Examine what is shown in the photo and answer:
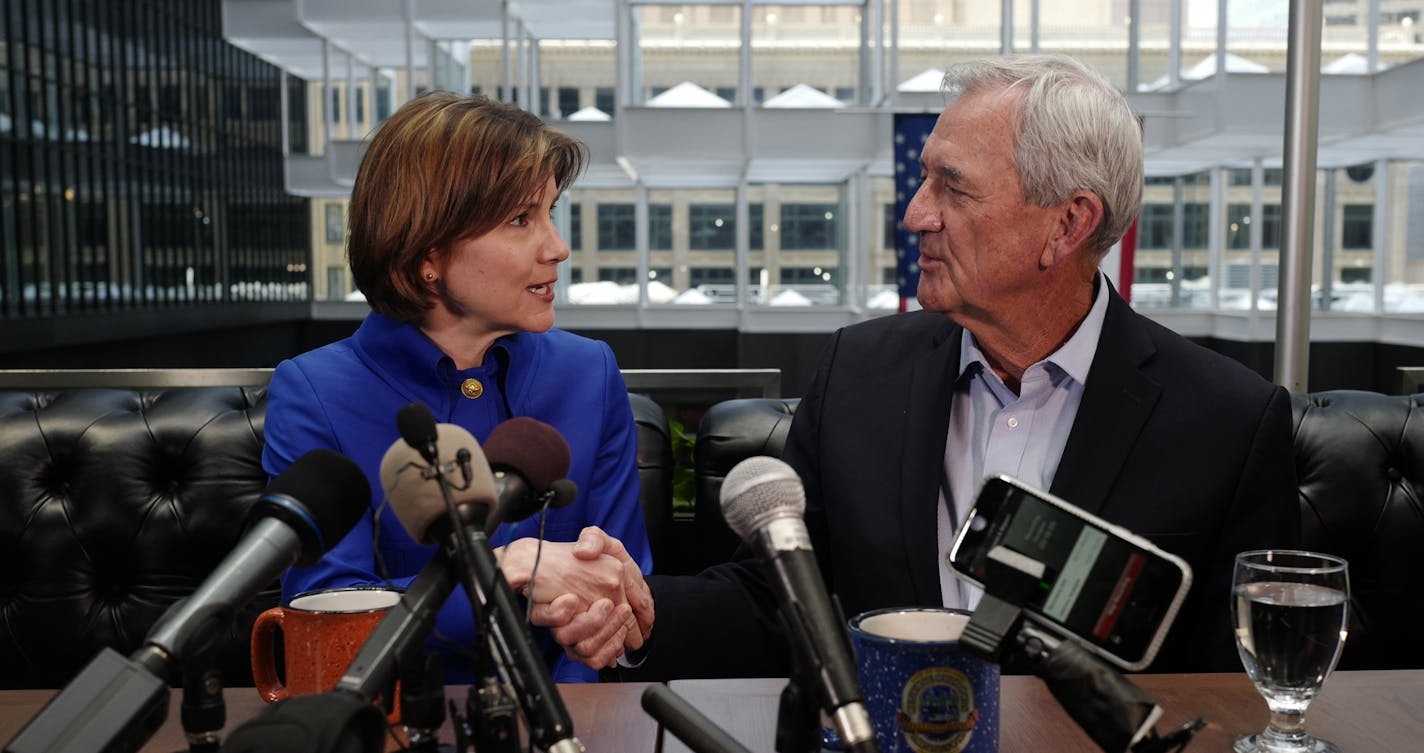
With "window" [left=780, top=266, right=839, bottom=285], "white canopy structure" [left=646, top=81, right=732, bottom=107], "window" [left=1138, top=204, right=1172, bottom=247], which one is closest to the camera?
"white canopy structure" [left=646, top=81, right=732, bottom=107]

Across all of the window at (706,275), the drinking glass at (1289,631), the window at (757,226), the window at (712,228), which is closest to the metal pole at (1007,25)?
the window at (757,226)

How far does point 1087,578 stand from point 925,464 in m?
0.86

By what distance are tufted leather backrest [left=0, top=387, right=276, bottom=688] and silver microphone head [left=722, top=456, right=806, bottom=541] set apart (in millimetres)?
1622

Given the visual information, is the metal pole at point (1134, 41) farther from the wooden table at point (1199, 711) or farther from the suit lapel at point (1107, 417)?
the wooden table at point (1199, 711)

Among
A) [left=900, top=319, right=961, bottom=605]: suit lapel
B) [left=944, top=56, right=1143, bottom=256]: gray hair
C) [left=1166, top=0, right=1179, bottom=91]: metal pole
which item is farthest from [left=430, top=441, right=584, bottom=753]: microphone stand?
[left=1166, top=0, right=1179, bottom=91]: metal pole

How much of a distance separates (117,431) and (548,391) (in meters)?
0.89

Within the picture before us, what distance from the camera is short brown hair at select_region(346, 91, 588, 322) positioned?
1.66 m

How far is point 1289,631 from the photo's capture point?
969 millimetres

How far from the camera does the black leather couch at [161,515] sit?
211 centimetres

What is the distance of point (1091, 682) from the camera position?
697mm

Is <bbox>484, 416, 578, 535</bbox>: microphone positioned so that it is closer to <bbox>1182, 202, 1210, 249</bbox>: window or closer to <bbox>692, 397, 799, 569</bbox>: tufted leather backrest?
<bbox>692, 397, 799, 569</bbox>: tufted leather backrest

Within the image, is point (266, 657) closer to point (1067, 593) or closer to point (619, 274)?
point (1067, 593)

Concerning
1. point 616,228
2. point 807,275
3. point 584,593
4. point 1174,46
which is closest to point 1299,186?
point 584,593

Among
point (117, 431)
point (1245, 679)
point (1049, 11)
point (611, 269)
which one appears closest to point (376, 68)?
point (611, 269)
